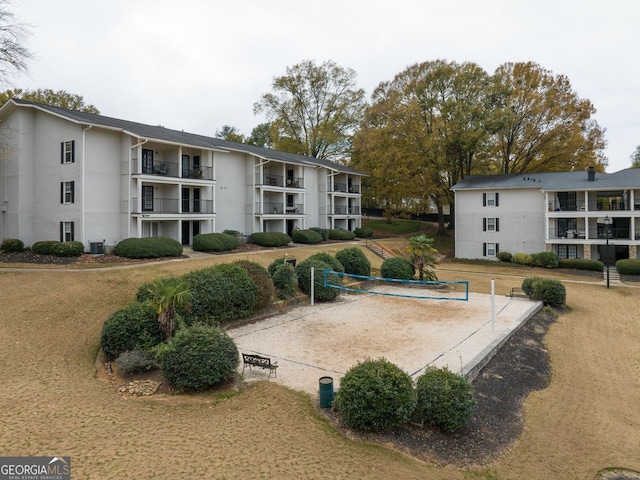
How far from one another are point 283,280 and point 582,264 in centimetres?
2790

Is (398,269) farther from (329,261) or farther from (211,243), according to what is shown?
(211,243)

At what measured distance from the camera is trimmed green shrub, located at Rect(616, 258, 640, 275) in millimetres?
30281

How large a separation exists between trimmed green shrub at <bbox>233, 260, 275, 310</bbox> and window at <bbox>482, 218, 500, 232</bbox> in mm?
29999

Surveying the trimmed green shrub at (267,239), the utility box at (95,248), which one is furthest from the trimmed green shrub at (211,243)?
the utility box at (95,248)

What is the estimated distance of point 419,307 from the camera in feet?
64.8

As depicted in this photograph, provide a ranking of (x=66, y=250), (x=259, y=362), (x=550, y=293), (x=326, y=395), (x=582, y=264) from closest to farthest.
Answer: (x=326, y=395)
(x=259, y=362)
(x=550, y=293)
(x=66, y=250)
(x=582, y=264)

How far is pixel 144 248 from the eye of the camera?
915 inches

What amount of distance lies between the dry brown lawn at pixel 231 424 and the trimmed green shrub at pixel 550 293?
646 cm

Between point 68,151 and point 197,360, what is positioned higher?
point 68,151

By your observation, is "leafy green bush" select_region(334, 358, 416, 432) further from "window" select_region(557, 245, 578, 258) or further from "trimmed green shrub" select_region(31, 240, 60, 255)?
"window" select_region(557, 245, 578, 258)

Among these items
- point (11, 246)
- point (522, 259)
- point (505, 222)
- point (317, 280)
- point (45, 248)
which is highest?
point (505, 222)

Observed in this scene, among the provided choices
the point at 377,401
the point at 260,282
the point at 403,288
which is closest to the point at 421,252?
the point at 403,288

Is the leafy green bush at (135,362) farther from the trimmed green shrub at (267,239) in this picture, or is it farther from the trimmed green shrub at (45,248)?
the trimmed green shrub at (267,239)

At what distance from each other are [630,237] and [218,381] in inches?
1504
